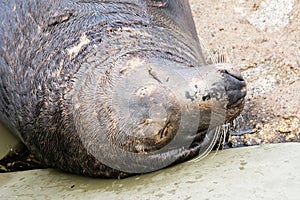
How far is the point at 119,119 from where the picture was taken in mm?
3381

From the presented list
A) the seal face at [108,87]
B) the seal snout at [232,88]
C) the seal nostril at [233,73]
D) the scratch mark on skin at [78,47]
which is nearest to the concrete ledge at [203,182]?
the seal face at [108,87]

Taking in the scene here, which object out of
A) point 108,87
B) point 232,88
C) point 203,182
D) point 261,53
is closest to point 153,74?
point 108,87

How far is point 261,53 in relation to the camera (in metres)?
4.70

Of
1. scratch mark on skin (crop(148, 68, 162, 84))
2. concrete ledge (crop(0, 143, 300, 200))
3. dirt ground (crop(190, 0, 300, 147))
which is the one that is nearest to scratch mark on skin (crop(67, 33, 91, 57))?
scratch mark on skin (crop(148, 68, 162, 84))

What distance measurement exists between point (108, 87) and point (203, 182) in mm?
648

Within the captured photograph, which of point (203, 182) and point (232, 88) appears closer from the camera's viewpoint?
point (203, 182)

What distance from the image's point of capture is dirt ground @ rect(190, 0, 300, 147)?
4.18 m

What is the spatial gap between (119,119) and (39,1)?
3.02 ft

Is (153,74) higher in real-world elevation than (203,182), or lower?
higher

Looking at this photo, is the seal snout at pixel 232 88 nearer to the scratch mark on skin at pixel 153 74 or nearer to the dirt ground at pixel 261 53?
the scratch mark on skin at pixel 153 74

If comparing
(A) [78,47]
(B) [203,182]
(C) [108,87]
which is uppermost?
(A) [78,47]

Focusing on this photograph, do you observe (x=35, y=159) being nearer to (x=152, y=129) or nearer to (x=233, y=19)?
Result: (x=152, y=129)

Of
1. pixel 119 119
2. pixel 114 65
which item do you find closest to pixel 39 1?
pixel 114 65

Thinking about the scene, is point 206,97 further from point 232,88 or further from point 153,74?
point 153,74
